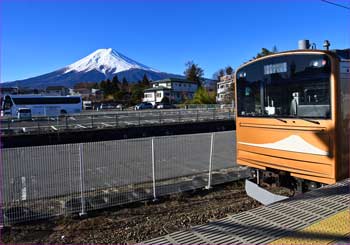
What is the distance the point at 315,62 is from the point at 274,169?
2274mm

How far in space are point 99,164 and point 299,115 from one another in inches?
162

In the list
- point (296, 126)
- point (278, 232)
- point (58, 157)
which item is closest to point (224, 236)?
point (278, 232)

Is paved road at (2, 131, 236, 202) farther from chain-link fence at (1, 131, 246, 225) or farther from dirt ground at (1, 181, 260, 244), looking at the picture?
dirt ground at (1, 181, 260, 244)

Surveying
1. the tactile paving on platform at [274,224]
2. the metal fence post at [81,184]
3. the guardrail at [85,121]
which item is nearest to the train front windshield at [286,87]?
the tactile paving on platform at [274,224]

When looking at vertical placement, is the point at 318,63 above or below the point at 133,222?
above

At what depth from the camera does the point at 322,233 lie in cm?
340

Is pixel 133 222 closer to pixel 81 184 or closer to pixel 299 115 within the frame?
pixel 81 184

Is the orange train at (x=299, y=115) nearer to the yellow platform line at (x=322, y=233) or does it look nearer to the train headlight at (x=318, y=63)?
the train headlight at (x=318, y=63)

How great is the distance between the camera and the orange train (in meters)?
5.27

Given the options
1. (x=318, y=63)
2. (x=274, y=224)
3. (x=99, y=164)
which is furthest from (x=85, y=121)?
(x=274, y=224)

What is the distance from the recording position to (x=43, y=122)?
24188 mm

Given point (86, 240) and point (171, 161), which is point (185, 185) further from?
point (86, 240)

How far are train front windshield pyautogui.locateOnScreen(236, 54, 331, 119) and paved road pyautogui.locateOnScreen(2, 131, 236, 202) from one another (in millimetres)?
1720

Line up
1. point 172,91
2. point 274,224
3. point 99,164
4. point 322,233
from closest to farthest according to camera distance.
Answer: point 322,233 → point 274,224 → point 99,164 → point 172,91
